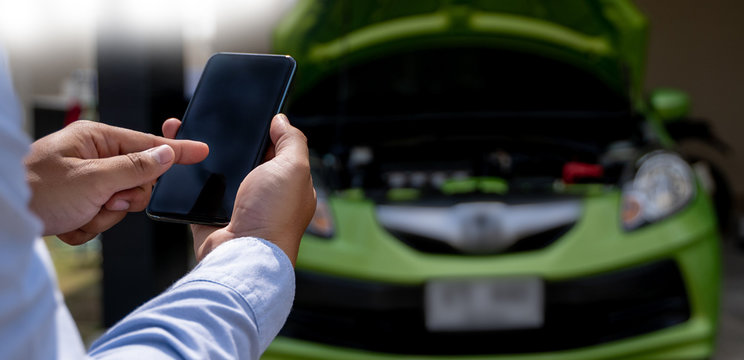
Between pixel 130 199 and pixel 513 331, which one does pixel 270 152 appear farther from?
pixel 513 331

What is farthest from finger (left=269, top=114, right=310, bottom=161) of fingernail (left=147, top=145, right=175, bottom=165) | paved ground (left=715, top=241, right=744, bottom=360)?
paved ground (left=715, top=241, right=744, bottom=360)

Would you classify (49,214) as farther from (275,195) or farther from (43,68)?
(43,68)

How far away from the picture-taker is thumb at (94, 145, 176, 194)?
69cm

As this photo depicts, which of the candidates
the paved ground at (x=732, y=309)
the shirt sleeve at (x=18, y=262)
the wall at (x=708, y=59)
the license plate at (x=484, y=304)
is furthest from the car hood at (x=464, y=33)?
the wall at (x=708, y=59)

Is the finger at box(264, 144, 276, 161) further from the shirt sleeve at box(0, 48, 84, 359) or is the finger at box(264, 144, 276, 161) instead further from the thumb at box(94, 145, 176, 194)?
the shirt sleeve at box(0, 48, 84, 359)

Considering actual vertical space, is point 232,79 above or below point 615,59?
above

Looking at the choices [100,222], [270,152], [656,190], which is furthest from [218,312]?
[656,190]

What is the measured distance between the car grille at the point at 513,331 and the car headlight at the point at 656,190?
133 millimetres

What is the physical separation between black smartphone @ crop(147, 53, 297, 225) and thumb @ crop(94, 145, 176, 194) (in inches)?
0.7

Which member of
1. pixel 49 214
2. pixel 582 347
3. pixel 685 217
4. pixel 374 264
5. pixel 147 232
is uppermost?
pixel 49 214

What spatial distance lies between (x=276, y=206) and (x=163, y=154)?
0.18 m

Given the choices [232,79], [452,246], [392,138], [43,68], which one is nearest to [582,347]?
[452,246]

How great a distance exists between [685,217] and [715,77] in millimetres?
4377

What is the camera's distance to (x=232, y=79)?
0.73m
